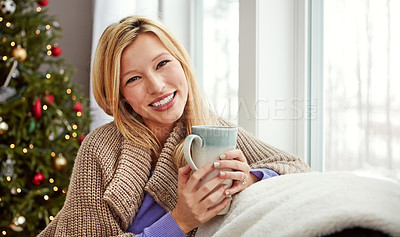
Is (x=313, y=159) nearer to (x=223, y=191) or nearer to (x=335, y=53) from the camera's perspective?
(x=335, y=53)

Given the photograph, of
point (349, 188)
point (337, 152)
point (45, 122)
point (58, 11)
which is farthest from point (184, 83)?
point (58, 11)

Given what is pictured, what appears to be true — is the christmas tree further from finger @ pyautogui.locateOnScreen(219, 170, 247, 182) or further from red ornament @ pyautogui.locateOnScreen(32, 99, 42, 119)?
finger @ pyautogui.locateOnScreen(219, 170, 247, 182)

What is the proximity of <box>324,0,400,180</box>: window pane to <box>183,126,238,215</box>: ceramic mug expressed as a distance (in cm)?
74

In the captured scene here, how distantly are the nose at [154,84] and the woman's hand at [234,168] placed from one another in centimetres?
34

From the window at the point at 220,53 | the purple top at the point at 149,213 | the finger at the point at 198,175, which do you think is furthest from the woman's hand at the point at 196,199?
the window at the point at 220,53

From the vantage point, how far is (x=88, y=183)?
1.09 meters

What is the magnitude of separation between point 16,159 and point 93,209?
152 cm

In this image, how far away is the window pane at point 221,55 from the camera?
2273 millimetres

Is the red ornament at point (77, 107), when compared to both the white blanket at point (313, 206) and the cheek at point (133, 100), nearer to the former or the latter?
the cheek at point (133, 100)

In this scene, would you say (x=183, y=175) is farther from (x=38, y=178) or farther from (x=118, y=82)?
(x=38, y=178)

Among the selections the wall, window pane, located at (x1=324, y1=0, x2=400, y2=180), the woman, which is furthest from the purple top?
the wall

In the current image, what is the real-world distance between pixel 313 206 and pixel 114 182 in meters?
0.59

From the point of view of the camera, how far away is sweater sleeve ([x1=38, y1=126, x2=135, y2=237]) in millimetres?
1054

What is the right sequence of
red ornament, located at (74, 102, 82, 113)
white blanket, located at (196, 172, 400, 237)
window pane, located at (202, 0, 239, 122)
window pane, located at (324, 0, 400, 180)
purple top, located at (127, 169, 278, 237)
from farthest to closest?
red ornament, located at (74, 102, 82, 113) → window pane, located at (202, 0, 239, 122) → window pane, located at (324, 0, 400, 180) → purple top, located at (127, 169, 278, 237) → white blanket, located at (196, 172, 400, 237)
